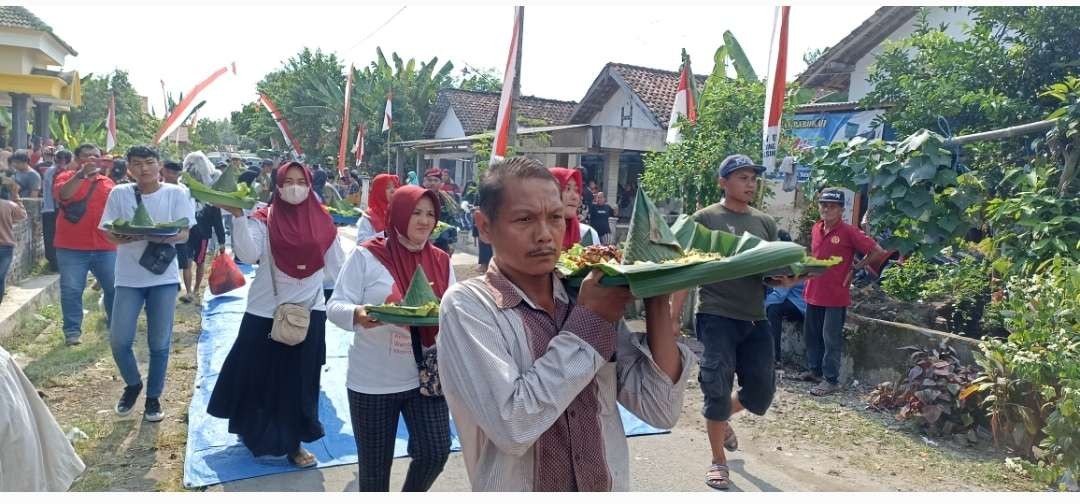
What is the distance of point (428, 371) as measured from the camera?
3330 mm

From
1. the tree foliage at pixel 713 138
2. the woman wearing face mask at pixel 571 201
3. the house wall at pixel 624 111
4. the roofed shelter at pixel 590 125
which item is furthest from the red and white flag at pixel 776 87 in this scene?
the house wall at pixel 624 111

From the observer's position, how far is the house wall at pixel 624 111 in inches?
772

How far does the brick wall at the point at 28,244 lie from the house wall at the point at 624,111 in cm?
1242

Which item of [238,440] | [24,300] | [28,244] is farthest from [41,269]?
[238,440]

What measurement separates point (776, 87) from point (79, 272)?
20.1 feet

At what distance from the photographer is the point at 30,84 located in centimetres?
1655

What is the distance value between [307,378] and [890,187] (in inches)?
165

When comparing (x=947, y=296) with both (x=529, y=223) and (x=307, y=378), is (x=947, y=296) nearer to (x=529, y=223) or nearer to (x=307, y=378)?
(x=307, y=378)

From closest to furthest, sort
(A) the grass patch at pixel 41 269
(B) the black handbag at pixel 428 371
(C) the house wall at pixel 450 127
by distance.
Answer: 1. (B) the black handbag at pixel 428 371
2. (A) the grass patch at pixel 41 269
3. (C) the house wall at pixel 450 127

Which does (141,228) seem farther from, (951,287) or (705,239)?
(951,287)

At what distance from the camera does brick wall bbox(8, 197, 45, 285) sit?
8766 mm

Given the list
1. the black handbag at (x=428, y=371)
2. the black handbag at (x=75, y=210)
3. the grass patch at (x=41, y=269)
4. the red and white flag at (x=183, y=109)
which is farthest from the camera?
the red and white flag at (x=183, y=109)

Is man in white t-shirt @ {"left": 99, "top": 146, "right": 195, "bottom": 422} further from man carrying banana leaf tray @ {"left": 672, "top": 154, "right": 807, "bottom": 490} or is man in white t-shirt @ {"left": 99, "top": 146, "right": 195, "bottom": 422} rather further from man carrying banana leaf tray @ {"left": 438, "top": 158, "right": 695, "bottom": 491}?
man carrying banana leaf tray @ {"left": 438, "top": 158, "right": 695, "bottom": 491}

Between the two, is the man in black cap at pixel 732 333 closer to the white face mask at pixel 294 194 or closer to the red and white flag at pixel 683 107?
the white face mask at pixel 294 194
